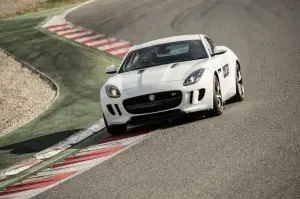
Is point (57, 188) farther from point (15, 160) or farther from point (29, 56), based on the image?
point (29, 56)

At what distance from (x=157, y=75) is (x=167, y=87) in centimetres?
41

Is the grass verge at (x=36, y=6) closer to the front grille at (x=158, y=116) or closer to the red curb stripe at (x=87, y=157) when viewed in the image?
the front grille at (x=158, y=116)

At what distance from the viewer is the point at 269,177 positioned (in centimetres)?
843

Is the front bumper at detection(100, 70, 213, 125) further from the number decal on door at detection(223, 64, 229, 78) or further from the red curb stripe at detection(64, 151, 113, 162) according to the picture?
the red curb stripe at detection(64, 151, 113, 162)

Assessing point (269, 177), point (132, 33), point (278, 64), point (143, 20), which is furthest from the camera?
point (143, 20)

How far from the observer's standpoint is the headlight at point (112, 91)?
12891mm

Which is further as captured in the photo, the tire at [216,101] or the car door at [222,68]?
the car door at [222,68]

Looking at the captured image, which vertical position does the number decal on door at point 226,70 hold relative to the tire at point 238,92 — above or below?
above

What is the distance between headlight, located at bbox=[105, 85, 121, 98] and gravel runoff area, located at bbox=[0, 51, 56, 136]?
3064mm

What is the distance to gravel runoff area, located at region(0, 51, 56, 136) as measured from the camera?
16.6 meters

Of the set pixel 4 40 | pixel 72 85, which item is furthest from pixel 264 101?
pixel 4 40

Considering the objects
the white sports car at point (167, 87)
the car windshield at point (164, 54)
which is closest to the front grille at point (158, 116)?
the white sports car at point (167, 87)

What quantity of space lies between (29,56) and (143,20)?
18.4 feet

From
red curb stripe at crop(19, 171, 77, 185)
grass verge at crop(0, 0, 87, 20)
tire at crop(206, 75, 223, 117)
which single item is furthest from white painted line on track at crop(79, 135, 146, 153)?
grass verge at crop(0, 0, 87, 20)
